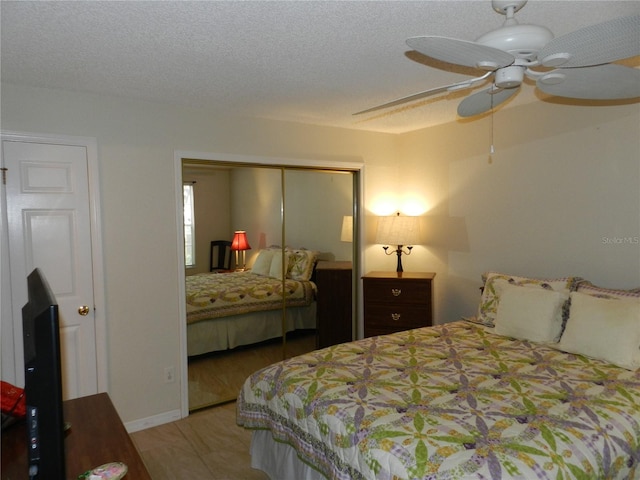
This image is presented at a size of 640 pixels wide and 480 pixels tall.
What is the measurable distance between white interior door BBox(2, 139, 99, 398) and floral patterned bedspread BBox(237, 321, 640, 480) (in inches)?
50.2

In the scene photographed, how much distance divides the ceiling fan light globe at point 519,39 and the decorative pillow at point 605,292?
1739 mm

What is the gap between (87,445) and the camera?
144 centimetres

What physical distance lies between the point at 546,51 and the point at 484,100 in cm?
70

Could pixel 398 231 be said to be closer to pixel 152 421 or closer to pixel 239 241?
pixel 239 241

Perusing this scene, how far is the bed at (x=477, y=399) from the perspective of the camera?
1.54 meters

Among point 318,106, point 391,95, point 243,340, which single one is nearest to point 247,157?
point 318,106

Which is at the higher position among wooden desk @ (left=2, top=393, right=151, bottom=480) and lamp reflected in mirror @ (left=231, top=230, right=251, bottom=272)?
lamp reflected in mirror @ (left=231, top=230, right=251, bottom=272)

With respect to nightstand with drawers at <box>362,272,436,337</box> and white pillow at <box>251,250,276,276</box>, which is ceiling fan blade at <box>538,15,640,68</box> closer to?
nightstand with drawers at <box>362,272,436,337</box>

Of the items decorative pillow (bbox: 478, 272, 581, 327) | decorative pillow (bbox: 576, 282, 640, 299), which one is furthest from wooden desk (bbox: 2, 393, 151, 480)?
decorative pillow (bbox: 576, 282, 640, 299)

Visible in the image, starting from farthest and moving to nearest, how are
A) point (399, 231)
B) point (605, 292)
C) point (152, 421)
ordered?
point (399, 231) < point (152, 421) < point (605, 292)

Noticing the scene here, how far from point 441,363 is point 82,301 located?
7.61 feet

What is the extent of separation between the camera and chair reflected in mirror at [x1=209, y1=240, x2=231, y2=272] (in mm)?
3445

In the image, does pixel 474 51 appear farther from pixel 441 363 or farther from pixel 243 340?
pixel 243 340

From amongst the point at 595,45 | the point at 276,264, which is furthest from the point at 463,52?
the point at 276,264
